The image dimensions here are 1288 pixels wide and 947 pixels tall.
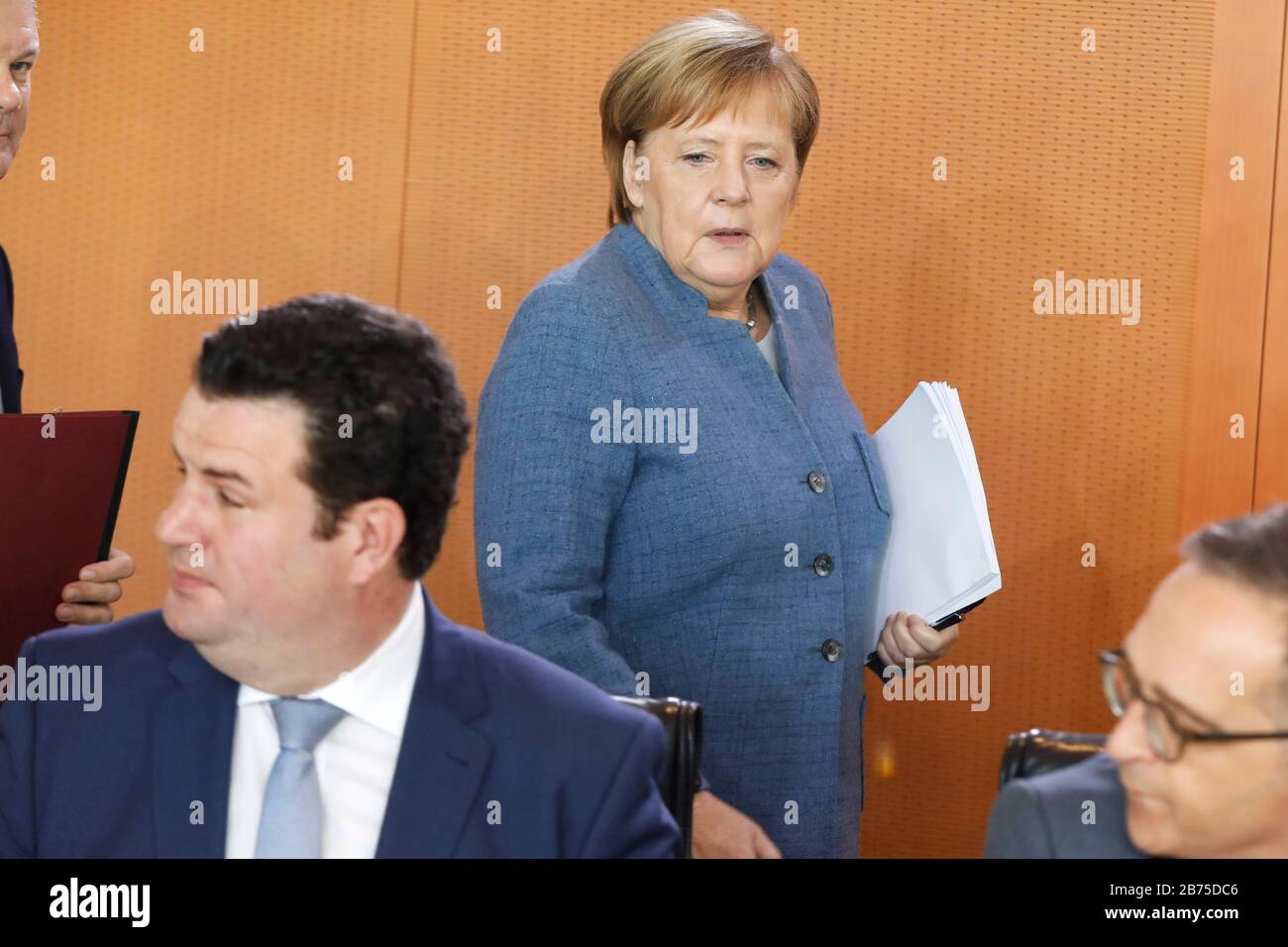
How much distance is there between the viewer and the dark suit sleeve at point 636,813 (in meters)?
1.61

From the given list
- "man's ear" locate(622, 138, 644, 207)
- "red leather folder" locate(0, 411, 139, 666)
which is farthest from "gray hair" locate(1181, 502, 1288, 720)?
"red leather folder" locate(0, 411, 139, 666)

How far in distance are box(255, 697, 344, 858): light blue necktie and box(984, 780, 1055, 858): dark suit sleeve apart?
0.71m

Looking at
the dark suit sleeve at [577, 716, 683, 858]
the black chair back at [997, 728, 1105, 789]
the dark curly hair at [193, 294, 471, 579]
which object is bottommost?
the dark suit sleeve at [577, 716, 683, 858]

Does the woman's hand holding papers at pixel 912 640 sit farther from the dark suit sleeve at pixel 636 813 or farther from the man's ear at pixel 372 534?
the man's ear at pixel 372 534

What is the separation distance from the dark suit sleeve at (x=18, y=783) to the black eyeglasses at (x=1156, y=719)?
111cm

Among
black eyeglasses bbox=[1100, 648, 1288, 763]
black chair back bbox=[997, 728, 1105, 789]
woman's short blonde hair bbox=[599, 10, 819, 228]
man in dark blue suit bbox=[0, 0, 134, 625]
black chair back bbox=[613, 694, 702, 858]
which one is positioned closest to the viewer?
black eyeglasses bbox=[1100, 648, 1288, 763]

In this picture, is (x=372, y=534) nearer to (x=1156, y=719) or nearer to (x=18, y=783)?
(x=18, y=783)

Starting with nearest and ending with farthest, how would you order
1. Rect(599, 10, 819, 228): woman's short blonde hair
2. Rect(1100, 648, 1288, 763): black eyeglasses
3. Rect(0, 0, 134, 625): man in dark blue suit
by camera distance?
1. Rect(1100, 648, 1288, 763): black eyeglasses
2. Rect(599, 10, 819, 228): woman's short blonde hair
3. Rect(0, 0, 134, 625): man in dark blue suit

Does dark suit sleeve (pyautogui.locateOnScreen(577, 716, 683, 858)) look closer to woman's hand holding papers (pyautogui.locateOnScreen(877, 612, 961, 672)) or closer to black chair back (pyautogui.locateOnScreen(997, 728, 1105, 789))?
black chair back (pyautogui.locateOnScreen(997, 728, 1105, 789))

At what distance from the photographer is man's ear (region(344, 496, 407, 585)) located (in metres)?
1.63

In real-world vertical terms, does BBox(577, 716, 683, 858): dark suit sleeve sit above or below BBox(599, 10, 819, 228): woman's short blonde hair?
below

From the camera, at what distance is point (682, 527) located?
2172mm

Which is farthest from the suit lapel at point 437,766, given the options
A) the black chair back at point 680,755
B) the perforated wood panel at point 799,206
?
the perforated wood panel at point 799,206

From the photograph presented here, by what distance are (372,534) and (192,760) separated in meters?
0.30
